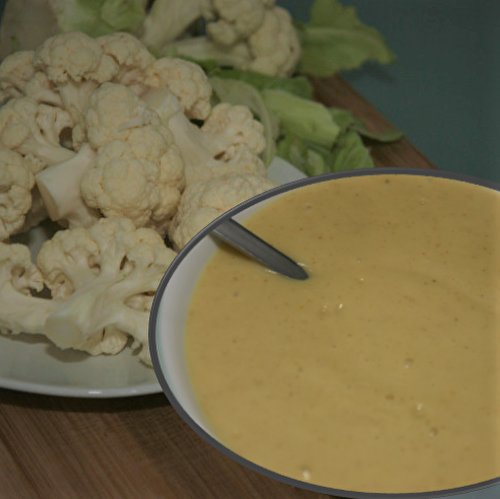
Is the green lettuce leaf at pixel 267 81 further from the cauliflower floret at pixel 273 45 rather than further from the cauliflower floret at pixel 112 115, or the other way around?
the cauliflower floret at pixel 112 115

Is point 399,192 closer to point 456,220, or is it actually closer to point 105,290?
point 456,220

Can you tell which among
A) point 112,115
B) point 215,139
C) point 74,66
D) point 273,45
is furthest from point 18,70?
point 273,45

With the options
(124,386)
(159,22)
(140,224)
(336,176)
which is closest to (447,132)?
(159,22)

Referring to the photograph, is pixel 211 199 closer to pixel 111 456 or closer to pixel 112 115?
pixel 112 115

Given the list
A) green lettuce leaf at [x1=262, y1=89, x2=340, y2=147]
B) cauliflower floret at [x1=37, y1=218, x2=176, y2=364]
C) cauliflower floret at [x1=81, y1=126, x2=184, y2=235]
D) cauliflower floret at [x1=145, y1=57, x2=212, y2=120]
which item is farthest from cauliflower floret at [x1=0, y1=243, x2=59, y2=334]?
green lettuce leaf at [x1=262, y1=89, x2=340, y2=147]

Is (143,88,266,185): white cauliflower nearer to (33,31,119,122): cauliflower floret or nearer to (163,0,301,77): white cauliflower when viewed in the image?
(33,31,119,122): cauliflower floret

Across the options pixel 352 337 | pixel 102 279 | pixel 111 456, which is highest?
pixel 352 337
